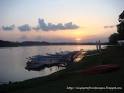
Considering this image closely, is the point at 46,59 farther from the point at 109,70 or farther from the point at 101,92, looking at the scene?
the point at 101,92

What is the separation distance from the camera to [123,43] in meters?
53.7

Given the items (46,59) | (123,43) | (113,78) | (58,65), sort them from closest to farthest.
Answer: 1. (113,78)
2. (123,43)
3. (58,65)
4. (46,59)

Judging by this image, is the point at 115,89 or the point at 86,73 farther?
the point at 86,73

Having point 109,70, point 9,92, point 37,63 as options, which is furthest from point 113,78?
point 37,63

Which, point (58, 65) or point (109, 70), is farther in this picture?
point (58, 65)

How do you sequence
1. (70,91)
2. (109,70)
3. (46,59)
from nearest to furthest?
(70,91)
(109,70)
(46,59)

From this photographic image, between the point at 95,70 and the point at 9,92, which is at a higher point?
the point at 95,70

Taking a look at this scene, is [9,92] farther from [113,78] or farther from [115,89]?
[115,89]

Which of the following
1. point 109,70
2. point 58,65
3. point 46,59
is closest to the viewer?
point 109,70

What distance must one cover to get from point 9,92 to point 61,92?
657 cm

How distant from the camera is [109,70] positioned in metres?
19.3

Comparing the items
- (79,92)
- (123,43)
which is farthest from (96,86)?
(123,43)

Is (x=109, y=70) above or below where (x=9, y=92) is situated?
above

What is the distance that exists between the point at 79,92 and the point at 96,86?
1419mm
